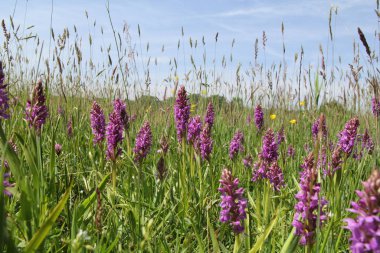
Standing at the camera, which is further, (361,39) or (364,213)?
(361,39)

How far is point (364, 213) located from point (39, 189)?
1.31m

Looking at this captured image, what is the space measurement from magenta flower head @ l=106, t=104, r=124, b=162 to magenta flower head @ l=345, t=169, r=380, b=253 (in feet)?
6.65

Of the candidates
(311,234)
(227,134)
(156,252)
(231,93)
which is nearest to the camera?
(311,234)

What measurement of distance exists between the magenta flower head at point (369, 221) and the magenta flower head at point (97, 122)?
7.58 ft

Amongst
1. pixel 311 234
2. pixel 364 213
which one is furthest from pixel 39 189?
pixel 364 213

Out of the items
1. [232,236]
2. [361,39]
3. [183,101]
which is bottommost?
[232,236]

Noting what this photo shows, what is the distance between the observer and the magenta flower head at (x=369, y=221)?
812mm

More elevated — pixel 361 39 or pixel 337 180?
pixel 361 39

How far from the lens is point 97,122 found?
2951 millimetres

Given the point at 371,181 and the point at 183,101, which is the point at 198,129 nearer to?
the point at 183,101

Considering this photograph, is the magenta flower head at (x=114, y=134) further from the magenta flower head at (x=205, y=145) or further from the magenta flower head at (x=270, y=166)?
the magenta flower head at (x=270, y=166)

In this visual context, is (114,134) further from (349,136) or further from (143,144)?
(349,136)

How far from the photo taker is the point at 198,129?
327cm

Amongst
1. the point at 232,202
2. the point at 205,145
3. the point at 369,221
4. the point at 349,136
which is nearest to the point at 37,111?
the point at 232,202
